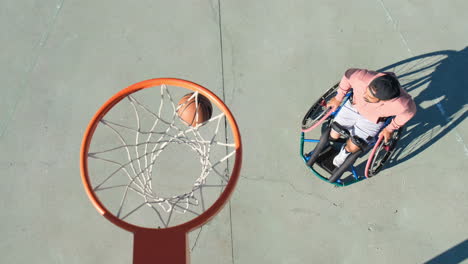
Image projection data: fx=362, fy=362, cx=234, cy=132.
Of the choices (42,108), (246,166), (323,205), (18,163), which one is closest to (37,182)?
(18,163)

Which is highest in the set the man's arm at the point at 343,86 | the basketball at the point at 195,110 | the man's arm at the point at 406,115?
the man's arm at the point at 343,86

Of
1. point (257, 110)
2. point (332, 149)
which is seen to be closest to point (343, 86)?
point (332, 149)

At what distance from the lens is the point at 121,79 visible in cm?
441

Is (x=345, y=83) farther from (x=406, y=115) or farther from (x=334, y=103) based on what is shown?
(x=406, y=115)

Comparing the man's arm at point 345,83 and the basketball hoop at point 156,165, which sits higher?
the man's arm at point 345,83

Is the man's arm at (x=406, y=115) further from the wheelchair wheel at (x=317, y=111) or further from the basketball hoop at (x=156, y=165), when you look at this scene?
the basketball hoop at (x=156, y=165)

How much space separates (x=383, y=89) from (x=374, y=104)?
372mm

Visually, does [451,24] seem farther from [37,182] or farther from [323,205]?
[37,182]

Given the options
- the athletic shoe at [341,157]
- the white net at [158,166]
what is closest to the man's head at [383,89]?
the athletic shoe at [341,157]

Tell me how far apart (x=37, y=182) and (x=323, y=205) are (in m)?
3.22

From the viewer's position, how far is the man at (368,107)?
121 inches

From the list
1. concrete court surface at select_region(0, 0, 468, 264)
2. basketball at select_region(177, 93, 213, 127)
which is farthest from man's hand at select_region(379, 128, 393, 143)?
basketball at select_region(177, 93, 213, 127)

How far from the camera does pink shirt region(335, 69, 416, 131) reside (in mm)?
3262

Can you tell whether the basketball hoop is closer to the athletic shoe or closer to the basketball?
the basketball
